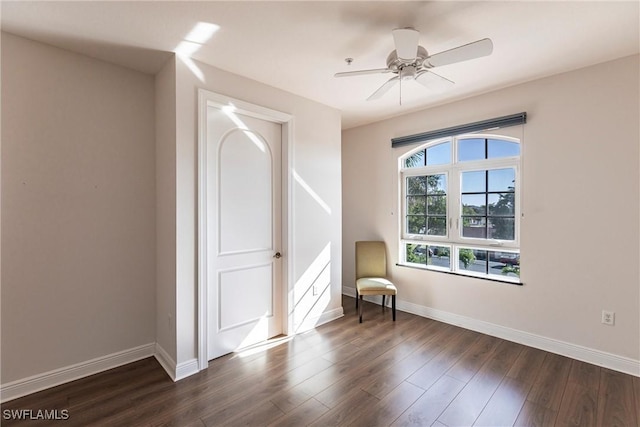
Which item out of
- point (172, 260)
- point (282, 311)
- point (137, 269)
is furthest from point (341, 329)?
point (137, 269)

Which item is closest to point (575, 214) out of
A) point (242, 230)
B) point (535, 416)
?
point (535, 416)

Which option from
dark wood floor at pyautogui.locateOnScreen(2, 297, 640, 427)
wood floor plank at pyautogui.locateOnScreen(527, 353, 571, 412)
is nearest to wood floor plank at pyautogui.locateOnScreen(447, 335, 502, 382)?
dark wood floor at pyautogui.locateOnScreen(2, 297, 640, 427)

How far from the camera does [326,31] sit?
2.12 meters

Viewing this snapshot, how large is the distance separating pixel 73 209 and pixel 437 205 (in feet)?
12.3

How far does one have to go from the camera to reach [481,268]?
11.2 ft

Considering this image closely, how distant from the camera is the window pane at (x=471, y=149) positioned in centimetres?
336

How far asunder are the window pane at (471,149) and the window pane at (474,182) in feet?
0.57

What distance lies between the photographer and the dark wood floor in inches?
76.5

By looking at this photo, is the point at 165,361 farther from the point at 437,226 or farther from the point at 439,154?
the point at 439,154

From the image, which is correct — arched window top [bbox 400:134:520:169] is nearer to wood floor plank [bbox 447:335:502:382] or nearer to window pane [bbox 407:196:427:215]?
window pane [bbox 407:196:427:215]

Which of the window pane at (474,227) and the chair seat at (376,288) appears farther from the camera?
the chair seat at (376,288)

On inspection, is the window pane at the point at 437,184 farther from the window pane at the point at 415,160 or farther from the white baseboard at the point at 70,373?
the white baseboard at the point at 70,373

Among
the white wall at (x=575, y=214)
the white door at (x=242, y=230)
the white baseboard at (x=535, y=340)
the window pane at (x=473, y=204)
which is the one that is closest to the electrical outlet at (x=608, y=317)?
the white wall at (x=575, y=214)

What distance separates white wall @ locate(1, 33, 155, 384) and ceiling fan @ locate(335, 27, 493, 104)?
2.08 metres
